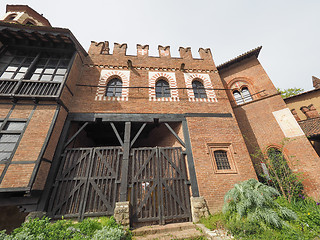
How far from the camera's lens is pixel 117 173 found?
229 inches

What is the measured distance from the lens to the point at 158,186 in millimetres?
5738

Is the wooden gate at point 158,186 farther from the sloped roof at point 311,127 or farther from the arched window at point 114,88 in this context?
the sloped roof at point 311,127

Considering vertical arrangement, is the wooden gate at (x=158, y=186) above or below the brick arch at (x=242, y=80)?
below

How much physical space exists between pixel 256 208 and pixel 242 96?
825cm

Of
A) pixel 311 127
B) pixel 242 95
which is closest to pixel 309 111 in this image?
pixel 311 127

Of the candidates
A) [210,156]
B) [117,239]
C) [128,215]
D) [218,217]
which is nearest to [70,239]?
[117,239]

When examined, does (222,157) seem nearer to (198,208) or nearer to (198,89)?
(198,208)

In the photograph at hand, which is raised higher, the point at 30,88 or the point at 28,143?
the point at 30,88

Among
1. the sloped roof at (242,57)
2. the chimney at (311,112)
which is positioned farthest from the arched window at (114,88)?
the chimney at (311,112)

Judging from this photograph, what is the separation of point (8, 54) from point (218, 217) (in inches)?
535

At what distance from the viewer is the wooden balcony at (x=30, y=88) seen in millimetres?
5688

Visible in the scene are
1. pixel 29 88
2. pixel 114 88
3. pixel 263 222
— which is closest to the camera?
pixel 263 222

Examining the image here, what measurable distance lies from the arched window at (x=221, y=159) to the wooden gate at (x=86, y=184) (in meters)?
4.94

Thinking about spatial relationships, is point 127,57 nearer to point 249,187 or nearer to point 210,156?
point 210,156
